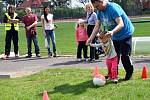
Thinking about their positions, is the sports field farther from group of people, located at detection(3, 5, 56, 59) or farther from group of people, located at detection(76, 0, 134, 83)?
group of people, located at detection(3, 5, 56, 59)

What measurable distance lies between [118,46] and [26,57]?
25.1 feet

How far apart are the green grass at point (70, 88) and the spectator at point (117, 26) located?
0.62 m

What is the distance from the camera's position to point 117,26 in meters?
8.49

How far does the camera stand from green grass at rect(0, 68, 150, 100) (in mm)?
7880

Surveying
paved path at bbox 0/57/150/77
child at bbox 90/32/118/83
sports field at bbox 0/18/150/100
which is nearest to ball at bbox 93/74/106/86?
sports field at bbox 0/18/150/100

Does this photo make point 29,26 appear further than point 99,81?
Yes

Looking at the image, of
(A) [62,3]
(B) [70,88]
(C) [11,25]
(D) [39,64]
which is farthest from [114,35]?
(A) [62,3]

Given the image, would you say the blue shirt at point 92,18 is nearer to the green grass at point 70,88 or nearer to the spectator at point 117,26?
the green grass at point 70,88

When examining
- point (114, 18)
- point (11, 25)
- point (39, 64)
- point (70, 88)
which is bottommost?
point (39, 64)

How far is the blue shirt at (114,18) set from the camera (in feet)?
28.3

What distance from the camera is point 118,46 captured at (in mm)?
9180

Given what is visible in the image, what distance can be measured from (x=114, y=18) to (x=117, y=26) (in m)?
0.22

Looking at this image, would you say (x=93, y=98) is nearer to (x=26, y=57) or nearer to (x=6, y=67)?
(x=6, y=67)

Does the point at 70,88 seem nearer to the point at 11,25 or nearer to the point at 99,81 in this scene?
the point at 99,81
